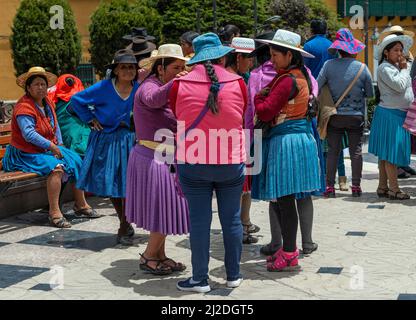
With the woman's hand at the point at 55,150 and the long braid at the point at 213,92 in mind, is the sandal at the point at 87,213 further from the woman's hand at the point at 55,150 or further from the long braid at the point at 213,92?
the long braid at the point at 213,92

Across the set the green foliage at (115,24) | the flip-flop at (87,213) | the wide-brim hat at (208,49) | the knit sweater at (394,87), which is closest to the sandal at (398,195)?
the knit sweater at (394,87)

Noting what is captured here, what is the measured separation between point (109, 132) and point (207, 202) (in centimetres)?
188

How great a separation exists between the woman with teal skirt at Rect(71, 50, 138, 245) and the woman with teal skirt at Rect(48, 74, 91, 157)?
57.2 inches

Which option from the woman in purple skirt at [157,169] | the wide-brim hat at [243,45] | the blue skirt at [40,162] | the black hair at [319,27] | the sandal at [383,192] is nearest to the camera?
the woman in purple skirt at [157,169]

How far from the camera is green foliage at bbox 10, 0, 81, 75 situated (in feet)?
82.4

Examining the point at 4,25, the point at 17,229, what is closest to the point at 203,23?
the point at 4,25

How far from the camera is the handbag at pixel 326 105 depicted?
8.12 metres

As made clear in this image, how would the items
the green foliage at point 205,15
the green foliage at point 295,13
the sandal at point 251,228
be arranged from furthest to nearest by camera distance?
the green foliage at point 295,13
the green foliage at point 205,15
the sandal at point 251,228

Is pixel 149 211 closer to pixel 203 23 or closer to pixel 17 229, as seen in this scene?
pixel 17 229

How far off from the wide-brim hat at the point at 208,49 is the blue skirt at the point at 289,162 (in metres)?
0.85

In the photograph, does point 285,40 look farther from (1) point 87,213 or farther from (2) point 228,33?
(1) point 87,213

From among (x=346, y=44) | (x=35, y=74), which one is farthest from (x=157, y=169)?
(x=346, y=44)

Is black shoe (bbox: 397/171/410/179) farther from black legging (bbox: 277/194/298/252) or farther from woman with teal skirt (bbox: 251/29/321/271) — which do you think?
black legging (bbox: 277/194/298/252)

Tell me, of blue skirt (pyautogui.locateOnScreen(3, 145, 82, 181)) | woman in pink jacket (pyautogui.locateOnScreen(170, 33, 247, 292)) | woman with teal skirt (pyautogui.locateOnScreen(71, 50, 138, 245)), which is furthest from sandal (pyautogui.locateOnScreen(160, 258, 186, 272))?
blue skirt (pyautogui.locateOnScreen(3, 145, 82, 181))
